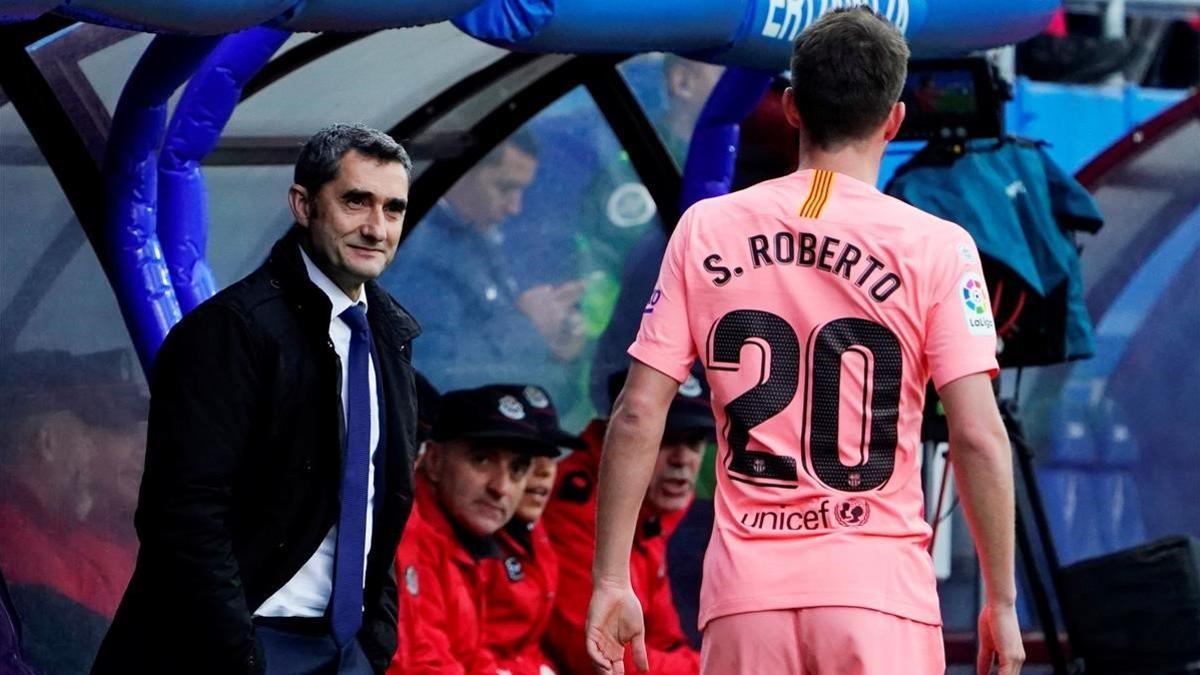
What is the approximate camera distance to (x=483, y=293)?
20.0 feet

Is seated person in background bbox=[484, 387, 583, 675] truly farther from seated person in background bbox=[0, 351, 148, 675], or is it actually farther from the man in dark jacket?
the man in dark jacket

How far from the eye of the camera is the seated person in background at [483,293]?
237 inches

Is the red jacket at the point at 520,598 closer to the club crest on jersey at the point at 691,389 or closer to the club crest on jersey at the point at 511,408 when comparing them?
the club crest on jersey at the point at 511,408

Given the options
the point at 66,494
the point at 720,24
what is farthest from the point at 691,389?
the point at 66,494

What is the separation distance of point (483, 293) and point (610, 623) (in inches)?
118

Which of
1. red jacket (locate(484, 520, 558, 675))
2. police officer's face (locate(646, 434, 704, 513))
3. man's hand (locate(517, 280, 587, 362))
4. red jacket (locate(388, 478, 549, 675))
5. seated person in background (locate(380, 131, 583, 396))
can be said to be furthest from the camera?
man's hand (locate(517, 280, 587, 362))

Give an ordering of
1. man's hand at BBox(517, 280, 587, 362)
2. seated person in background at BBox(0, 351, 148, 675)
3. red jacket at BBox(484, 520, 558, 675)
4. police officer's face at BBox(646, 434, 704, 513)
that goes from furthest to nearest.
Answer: man's hand at BBox(517, 280, 587, 362) → police officer's face at BBox(646, 434, 704, 513) → red jacket at BBox(484, 520, 558, 675) → seated person in background at BBox(0, 351, 148, 675)

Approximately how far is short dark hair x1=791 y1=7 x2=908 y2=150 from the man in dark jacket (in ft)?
A: 2.38

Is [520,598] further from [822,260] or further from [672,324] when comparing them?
[822,260]

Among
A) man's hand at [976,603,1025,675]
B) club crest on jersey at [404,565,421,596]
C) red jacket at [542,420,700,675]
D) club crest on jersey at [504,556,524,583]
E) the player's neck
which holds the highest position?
the player's neck

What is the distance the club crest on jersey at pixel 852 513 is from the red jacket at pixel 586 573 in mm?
2310

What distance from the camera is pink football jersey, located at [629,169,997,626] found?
10.1 feet

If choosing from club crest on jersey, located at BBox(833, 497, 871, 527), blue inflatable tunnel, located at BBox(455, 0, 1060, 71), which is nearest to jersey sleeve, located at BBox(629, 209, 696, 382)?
club crest on jersey, located at BBox(833, 497, 871, 527)

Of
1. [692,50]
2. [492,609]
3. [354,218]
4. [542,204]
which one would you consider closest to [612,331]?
[542,204]
